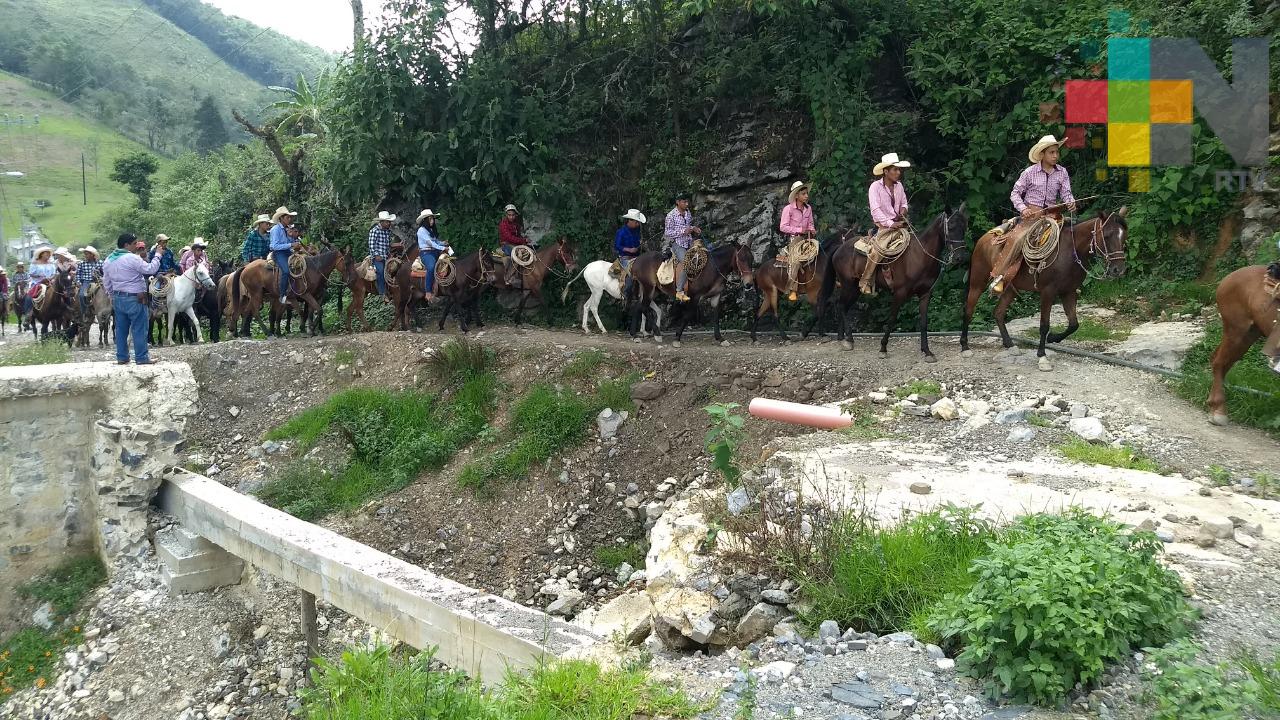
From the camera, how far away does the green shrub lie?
11.5 feet

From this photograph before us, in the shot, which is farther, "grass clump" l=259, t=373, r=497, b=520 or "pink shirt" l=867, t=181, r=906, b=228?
"grass clump" l=259, t=373, r=497, b=520

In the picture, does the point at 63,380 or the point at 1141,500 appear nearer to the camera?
the point at 1141,500

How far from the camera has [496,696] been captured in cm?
425

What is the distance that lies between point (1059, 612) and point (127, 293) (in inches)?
444

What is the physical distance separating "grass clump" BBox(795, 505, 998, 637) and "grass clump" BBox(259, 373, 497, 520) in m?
6.85

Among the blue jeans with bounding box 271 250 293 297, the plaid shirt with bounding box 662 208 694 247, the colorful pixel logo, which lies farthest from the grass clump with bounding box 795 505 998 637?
the blue jeans with bounding box 271 250 293 297

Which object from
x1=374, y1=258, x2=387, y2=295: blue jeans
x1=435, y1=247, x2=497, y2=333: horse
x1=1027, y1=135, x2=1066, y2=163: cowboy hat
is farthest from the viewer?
x1=374, y1=258, x2=387, y2=295: blue jeans

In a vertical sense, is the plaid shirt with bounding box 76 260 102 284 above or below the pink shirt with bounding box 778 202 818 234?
below

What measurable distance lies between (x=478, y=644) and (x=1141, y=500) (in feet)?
15.7

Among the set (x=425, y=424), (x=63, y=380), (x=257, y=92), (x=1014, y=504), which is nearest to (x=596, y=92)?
(x=425, y=424)

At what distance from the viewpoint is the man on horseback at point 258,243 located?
14953mm

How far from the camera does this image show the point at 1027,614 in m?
3.65

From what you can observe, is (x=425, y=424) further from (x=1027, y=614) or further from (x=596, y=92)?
(x=1027, y=614)

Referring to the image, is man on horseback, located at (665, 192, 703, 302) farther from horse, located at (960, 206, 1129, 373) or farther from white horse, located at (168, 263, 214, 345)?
white horse, located at (168, 263, 214, 345)
